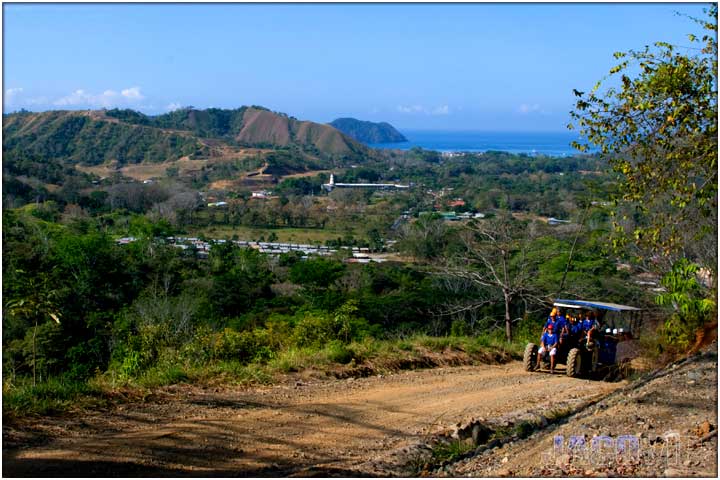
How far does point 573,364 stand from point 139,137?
119029mm

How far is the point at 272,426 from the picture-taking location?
638cm

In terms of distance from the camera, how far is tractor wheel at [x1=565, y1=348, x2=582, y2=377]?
9398 mm

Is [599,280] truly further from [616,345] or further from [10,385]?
[10,385]

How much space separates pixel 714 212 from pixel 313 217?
61.4 metres

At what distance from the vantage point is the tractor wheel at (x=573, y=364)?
9398 mm

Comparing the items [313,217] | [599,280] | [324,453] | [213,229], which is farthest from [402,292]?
[313,217]

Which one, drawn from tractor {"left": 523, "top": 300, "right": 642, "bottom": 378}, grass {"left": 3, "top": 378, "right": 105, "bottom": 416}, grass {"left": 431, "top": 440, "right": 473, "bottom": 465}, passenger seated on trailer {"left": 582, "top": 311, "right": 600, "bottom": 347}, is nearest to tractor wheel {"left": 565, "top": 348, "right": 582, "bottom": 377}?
tractor {"left": 523, "top": 300, "right": 642, "bottom": 378}

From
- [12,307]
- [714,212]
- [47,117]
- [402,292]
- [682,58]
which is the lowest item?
[402,292]

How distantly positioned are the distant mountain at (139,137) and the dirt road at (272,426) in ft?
334

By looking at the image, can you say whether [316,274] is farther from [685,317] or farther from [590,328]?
[685,317]

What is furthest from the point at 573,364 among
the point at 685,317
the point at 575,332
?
the point at 685,317

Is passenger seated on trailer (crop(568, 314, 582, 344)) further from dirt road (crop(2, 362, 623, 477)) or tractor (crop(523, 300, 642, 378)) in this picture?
dirt road (crop(2, 362, 623, 477))

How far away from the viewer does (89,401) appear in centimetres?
657

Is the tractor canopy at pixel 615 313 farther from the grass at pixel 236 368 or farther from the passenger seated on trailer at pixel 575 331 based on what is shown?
the grass at pixel 236 368
